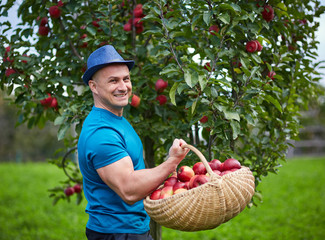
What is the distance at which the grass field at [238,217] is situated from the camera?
15.9 ft

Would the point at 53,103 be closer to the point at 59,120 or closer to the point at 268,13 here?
the point at 59,120

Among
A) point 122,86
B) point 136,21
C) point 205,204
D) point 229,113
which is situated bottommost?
point 205,204

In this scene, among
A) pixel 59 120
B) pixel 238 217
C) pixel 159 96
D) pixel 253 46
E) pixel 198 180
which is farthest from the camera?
pixel 238 217

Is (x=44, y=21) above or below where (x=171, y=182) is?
above

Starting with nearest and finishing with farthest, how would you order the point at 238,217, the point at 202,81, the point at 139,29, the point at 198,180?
the point at 198,180, the point at 202,81, the point at 139,29, the point at 238,217

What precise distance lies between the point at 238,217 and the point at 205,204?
15.5 ft

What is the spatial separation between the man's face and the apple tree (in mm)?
360

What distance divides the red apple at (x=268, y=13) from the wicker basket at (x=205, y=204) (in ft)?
3.83

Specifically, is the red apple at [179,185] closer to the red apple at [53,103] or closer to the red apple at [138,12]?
the red apple at [53,103]

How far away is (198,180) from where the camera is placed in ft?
5.12

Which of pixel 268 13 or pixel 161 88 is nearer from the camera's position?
pixel 268 13

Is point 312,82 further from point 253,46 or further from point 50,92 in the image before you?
point 50,92

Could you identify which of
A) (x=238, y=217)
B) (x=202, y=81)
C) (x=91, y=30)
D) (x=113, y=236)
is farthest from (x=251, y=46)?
(x=238, y=217)

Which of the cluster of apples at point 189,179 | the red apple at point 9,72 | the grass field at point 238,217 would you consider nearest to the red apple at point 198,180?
the cluster of apples at point 189,179
